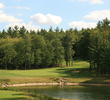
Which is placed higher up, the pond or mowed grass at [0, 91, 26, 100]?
mowed grass at [0, 91, 26, 100]

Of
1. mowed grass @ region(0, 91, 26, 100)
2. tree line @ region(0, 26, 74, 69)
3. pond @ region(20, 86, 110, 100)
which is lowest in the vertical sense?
pond @ region(20, 86, 110, 100)

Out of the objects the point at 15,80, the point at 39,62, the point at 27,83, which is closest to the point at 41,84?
the point at 27,83

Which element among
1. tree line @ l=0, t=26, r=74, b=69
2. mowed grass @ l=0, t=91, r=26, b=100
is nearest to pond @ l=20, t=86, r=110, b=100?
mowed grass @ l=0, t=91, r=26, b=100

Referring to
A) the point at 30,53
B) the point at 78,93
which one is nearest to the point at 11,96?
the point at 78,93

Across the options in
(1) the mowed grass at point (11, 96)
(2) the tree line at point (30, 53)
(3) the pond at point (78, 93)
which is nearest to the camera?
(1) the mowed grass at point (11, 96)

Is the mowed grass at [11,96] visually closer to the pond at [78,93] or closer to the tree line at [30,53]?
the pond at [78,93]

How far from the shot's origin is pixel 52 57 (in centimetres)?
9350

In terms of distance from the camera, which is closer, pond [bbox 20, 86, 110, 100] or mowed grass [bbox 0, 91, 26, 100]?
mowed grass [bbox 0, 91, 26, 100]

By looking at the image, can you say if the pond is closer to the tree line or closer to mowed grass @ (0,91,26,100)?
mowed grass @ (0,91,26,100)

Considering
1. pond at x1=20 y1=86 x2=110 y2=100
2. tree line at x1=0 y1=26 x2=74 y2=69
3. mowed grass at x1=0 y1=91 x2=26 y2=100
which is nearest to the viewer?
mowed grass at x1=0 y1=91 x2=26 y2=100

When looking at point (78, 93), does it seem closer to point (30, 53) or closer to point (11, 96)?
point (11, 96)

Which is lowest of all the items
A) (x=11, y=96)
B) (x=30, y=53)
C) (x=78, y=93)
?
(x=78, y=93)

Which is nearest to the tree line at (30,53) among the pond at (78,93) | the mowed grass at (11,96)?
the pond at (78,93)

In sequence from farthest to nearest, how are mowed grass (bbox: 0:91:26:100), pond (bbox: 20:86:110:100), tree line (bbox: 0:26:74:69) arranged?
tree line (bbox: 0:26:74:69) < pond (bbox: 20:86:110:100) < mowed grass (bbox: 0:91:26:100)
